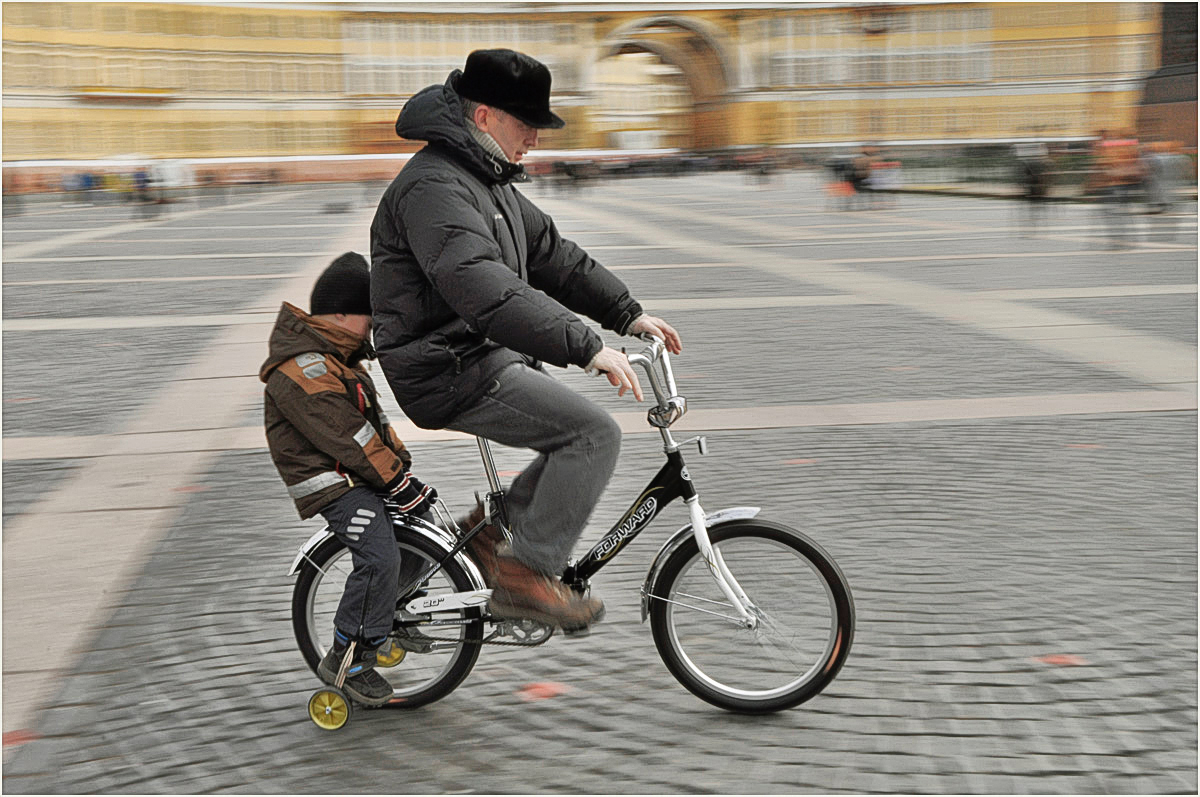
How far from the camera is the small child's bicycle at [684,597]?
136 inches

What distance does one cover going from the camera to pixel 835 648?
11.5 feet

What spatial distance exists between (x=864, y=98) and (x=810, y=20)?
5841mm

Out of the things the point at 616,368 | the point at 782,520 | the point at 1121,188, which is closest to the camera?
the point at 616,368

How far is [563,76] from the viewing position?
7981 cm

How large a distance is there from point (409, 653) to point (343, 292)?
41.2 inches

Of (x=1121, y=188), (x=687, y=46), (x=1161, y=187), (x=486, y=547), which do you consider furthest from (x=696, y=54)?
(x=486, y=547)

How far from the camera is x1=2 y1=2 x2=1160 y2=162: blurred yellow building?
71438 mm

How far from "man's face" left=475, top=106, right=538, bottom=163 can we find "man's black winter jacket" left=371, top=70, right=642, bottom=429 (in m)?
0.05

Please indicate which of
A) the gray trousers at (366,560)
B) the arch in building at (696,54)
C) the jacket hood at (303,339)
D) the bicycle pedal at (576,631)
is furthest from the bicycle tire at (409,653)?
the arch in building at (696,54)

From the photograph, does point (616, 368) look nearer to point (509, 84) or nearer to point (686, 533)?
point (686, 533)

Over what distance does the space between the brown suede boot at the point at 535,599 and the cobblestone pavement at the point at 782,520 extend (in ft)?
0.94

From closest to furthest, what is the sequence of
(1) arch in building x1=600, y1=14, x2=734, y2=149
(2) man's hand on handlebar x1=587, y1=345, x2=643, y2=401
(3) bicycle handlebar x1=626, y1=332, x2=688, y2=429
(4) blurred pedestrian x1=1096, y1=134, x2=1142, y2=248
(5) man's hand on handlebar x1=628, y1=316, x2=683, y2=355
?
(2) man's hand on handlebar x1=587, y1=345, x2=643, y2=401
(3) bicycle handlebar x1=626, y1=332, x2=688, y2=429
(5) man's hand on handlebar x1=628, y1=316, x2=683, y2=355
(4) blurred pedestrian x1=1096, y1=134, x2=1142, y2=248
(1) arch in building x1=600, y1=14, x2=734, y2=149

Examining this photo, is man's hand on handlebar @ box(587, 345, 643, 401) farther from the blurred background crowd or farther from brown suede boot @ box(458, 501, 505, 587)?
the blurred background crowd

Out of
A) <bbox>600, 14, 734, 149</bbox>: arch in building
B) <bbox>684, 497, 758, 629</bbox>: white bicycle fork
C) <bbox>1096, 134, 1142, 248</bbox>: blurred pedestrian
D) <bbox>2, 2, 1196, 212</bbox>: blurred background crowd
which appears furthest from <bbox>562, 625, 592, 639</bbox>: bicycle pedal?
<bbox>600, 14, 734, 149</bbox>: arch in building
